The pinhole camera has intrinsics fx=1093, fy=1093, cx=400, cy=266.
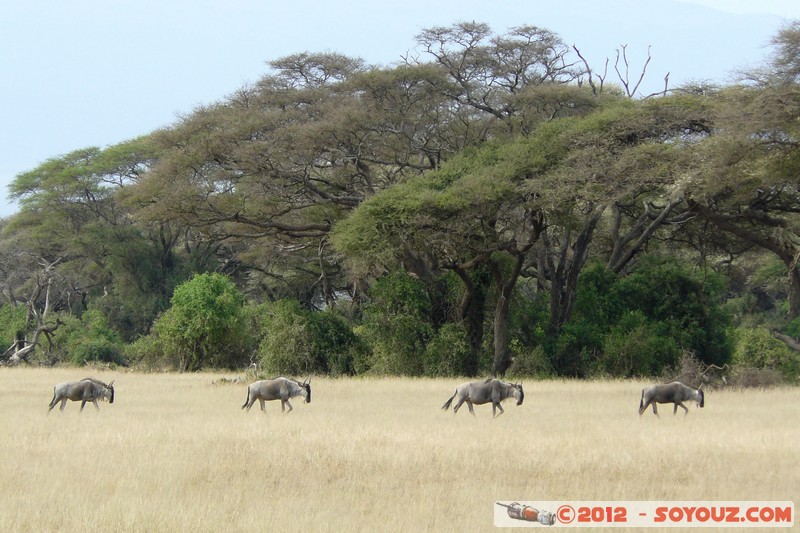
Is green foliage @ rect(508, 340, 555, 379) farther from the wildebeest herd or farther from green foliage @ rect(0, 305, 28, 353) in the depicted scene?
green foliage @ rect(0, 305, 28, 353)

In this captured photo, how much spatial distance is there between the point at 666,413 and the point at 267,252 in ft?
88.8

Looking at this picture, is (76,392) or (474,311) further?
(474,311)

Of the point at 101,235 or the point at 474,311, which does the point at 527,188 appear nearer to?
the point at 474,311

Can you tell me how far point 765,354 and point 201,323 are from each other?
1914cm

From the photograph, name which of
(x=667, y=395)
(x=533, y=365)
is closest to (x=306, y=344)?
(x=533, y=365)

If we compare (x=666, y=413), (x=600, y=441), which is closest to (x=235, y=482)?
(x=600, y=441)

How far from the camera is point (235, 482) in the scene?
1299 centimetres

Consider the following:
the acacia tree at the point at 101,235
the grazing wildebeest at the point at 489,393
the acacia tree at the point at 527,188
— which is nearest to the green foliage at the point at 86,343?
the acacia tree at the point at 101,235

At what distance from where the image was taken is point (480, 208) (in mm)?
30562

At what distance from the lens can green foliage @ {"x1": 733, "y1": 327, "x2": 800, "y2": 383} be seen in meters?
33.5

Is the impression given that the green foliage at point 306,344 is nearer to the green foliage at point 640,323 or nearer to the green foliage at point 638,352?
the green foliage at point 640,323

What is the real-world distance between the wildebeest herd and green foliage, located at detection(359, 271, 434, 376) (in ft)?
44.5

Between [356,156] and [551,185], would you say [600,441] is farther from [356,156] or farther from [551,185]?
[356,156]

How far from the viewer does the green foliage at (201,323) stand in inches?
1532
